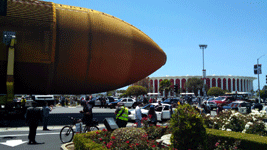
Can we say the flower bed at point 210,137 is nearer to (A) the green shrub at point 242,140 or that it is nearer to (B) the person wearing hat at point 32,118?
(A) the green shrub at point 242,140

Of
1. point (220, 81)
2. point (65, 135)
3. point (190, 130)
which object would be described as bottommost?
point (65, 135)

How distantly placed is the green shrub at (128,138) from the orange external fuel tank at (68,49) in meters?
Answer: 10.00

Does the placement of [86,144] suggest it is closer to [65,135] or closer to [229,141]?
[229,141]

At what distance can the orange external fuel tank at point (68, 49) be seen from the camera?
50.7 feet

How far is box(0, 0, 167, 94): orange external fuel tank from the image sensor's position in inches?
608

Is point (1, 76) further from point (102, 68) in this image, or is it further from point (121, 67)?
point (121, 67)

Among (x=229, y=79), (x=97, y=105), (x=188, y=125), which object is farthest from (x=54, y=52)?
(x=229, y=79)

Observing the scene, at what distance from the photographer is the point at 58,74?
16734 mm

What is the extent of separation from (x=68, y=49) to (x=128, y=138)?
10.3m

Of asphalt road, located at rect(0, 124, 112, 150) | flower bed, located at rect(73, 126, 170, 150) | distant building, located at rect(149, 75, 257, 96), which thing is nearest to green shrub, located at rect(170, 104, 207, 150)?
flower bed, located at rect(73, 126, 170, 150)

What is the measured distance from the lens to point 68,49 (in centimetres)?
1612

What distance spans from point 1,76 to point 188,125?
13911 millimetres

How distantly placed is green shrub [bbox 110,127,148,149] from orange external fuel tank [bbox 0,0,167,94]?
9998 millimetres

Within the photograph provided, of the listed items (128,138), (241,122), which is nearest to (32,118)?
(128,138)
